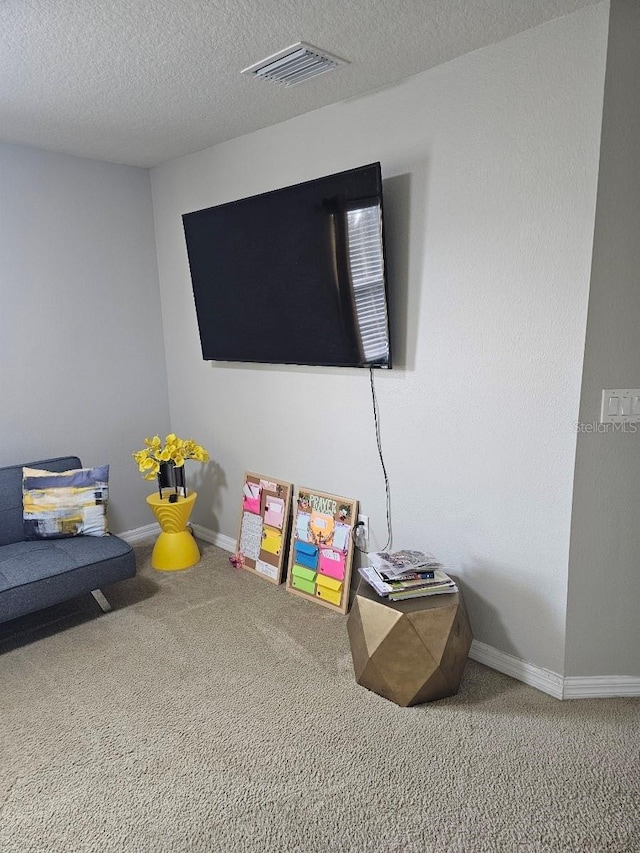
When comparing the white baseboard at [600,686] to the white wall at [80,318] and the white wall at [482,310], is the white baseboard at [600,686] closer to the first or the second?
the white wall at [482,310]

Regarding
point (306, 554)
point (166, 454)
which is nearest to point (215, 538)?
point (166, 454)

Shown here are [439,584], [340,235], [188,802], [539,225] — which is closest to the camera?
[188,802]

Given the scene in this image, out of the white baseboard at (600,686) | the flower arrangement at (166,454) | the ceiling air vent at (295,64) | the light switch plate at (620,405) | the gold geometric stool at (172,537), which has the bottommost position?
the white baseboard at (600,686)

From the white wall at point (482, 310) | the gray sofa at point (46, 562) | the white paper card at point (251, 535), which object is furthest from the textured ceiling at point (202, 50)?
the white paper card at point (251, 535)

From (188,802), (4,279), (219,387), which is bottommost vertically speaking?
(188,802)

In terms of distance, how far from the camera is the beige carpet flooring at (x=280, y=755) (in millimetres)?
1740

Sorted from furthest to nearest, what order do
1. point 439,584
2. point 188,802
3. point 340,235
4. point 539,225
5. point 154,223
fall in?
1. point 154,223
2. point 340,235
3. point 439,584
4. point 539,225
5. point 188,802

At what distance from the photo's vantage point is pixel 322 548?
3.13 m

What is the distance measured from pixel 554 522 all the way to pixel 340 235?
1528 mm

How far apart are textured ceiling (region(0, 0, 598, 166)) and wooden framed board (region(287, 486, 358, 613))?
1969mm

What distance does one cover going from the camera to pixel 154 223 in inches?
154

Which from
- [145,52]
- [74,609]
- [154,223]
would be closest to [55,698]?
[74,609]

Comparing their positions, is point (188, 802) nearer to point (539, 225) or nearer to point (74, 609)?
point (74, 609)

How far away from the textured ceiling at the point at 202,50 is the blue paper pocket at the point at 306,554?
2.23 metres
